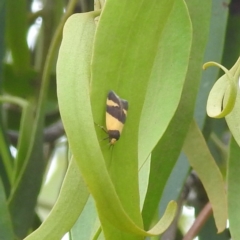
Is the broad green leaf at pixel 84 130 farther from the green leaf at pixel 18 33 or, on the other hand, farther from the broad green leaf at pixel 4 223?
the green leaf at pixel 18 33

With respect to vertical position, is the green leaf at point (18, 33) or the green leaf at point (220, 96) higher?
the green leaf at point (220, 96)

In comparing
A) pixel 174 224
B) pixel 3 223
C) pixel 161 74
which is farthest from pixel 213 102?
pixel 174 224

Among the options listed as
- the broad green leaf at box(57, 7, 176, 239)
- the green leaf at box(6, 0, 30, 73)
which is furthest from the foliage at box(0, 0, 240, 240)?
the green leaf at box(6, 0, 30, 73)

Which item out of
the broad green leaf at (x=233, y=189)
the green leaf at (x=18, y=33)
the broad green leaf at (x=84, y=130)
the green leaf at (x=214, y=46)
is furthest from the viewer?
the green leaf at (x=18, y=33)

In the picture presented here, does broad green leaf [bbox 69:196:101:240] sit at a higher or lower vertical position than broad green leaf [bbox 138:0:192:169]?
lower

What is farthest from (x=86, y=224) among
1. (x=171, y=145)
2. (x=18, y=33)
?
(x=18, y=33)

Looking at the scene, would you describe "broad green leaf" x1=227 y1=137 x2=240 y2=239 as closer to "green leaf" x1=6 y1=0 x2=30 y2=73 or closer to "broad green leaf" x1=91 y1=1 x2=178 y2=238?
"broad green leaf" x1=91 y1=1 x2=178 y2=238

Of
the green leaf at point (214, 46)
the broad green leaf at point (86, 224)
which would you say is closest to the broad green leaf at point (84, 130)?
the broad green leaf at point (86, 224)
